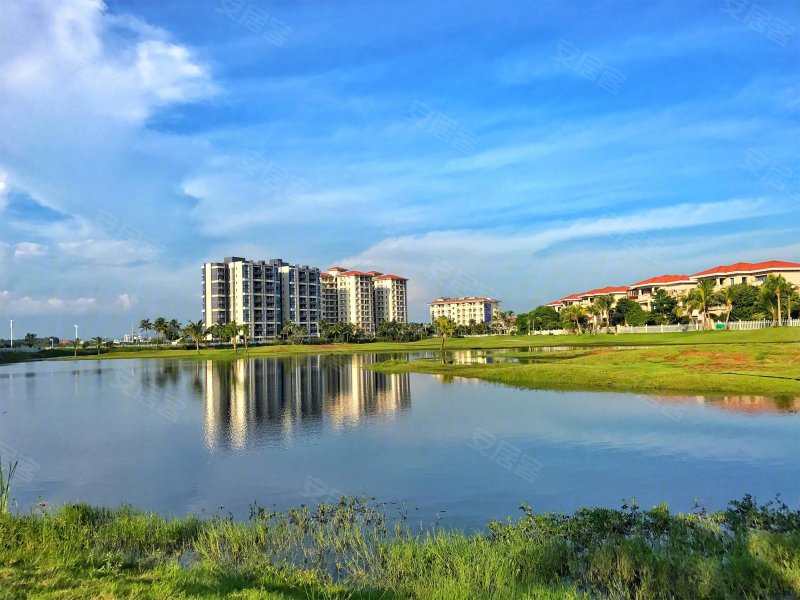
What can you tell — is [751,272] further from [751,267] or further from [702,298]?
[702,298]

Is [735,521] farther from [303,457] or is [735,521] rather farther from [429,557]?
[303,457]

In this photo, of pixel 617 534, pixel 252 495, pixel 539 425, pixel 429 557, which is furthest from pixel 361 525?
pixel 539 425

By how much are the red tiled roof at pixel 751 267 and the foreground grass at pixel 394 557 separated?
144m

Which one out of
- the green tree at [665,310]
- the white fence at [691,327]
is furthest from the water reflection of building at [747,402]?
the green tree at [665,310]

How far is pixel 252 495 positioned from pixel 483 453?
34.5 feet

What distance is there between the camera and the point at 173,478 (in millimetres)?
21828

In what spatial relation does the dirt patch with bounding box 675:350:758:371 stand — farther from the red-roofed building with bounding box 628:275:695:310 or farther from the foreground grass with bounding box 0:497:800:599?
the red-roofed building with bounding box 628:275:695:310

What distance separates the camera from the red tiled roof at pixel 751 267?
133750 millimetres

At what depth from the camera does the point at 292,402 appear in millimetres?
→ 43875

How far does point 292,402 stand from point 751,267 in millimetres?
137158

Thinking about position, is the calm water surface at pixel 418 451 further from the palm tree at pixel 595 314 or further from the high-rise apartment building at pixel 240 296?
the high-rise apartment building at pixel 240 296

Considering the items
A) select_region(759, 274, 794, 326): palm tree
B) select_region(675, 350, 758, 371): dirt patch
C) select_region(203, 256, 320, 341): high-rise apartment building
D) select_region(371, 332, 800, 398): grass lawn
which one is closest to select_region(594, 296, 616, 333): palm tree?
select_region(759, 274, 794, 326): palm tree

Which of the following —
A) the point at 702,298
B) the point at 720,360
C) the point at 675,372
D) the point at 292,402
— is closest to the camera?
the point at 292,402

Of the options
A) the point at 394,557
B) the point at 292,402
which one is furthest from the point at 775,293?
the point at 394,557
